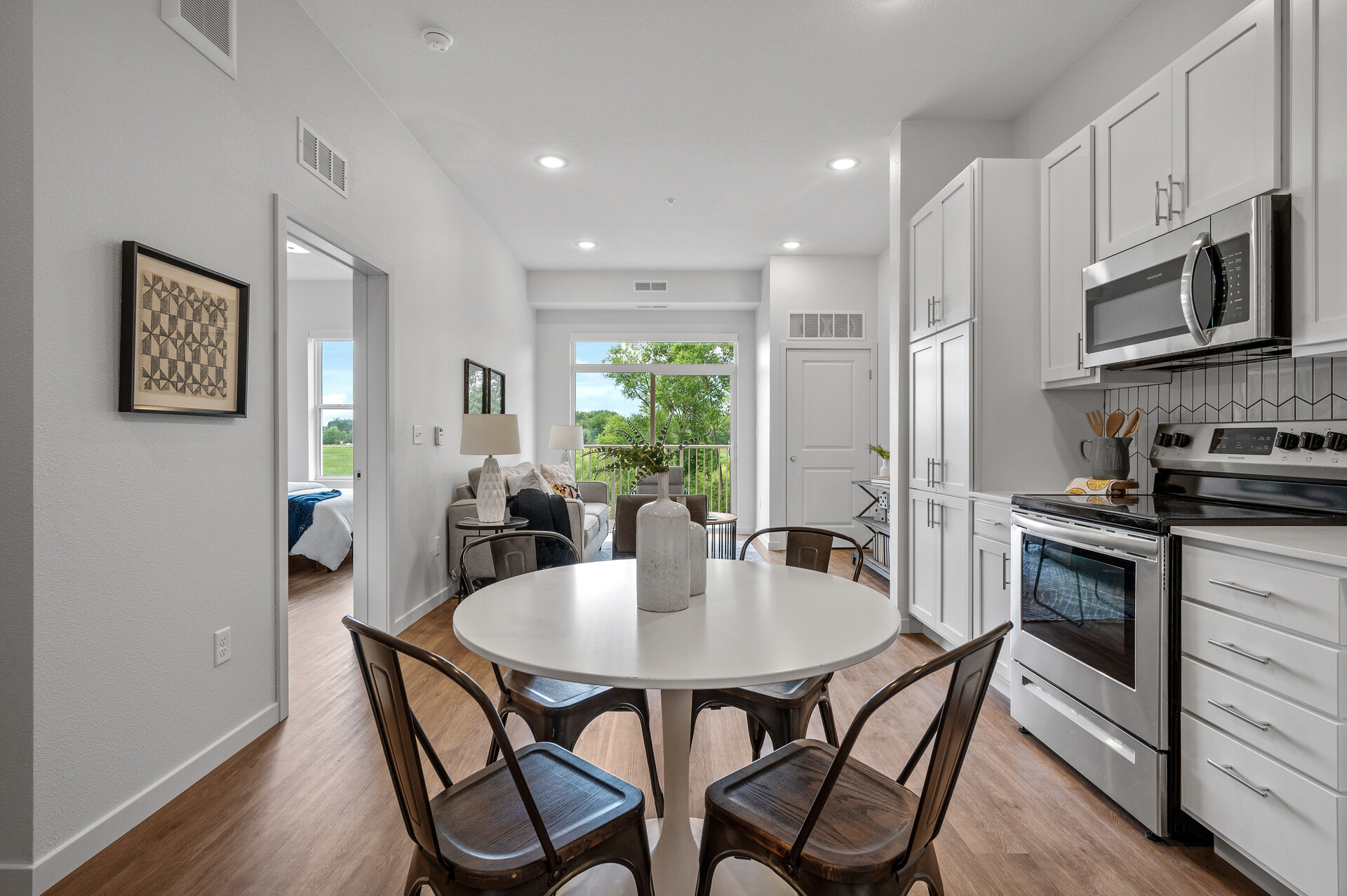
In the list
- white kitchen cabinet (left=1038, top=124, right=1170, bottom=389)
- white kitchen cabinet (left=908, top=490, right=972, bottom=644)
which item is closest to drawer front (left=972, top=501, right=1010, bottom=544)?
white kitchen cabinet (left=908, top=490, right=972, bottom=644)

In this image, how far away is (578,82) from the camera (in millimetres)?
3254

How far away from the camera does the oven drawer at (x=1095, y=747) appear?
5.90 ft

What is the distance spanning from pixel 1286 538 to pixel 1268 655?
273 mm

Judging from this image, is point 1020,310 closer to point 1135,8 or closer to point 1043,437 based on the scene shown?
point 1043,437

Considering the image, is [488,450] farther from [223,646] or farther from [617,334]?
[617,334]

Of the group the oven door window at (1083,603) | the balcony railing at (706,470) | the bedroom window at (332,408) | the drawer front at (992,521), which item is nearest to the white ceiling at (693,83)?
the drawer front at (992,521)

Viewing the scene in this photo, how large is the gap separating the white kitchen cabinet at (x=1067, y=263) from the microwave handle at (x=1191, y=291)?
54cm

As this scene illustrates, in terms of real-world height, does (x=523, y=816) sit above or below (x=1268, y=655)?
below

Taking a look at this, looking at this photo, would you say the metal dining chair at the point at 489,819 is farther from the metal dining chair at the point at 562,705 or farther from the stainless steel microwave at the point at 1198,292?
the stainless steel microwave at the point at 1198,292

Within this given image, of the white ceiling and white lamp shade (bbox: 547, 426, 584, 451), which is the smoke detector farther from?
white lamp shade (bbox: 547, 426, 584, 451)

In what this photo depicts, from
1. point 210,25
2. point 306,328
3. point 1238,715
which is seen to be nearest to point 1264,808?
point 1238,715

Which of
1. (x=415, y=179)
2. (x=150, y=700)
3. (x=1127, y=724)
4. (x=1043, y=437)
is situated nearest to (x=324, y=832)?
(x=150, y=700)

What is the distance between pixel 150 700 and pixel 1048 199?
371cm

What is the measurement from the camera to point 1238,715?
160 centimetres
